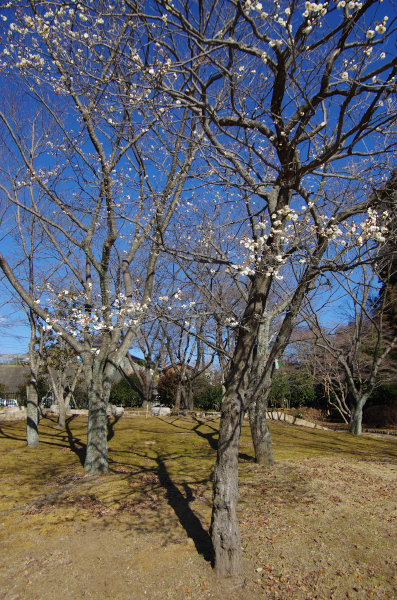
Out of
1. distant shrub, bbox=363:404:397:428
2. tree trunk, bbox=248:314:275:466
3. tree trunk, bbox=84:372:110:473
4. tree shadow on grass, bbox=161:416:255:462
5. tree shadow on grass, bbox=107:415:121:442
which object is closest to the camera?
tree trunk, bbox=84:372:110:473

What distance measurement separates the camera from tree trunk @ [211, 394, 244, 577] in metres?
3.81

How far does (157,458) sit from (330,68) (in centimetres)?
753

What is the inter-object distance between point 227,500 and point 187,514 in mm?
1642

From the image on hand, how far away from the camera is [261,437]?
25.8 feet

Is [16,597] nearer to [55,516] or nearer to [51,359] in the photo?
[55,516]

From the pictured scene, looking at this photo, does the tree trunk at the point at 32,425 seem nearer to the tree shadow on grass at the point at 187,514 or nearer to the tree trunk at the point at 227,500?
the tree shadow on grass at the point at 187,514

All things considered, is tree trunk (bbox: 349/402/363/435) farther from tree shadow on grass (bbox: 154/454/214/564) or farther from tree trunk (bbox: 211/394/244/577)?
tree trunk (bbox: 211/394/244/577)

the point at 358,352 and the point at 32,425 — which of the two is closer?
the point at 32,425

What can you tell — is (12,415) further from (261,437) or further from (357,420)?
(357,420)

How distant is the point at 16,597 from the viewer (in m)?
3.53

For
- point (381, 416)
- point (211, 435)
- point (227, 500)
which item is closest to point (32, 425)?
point (211, 435)

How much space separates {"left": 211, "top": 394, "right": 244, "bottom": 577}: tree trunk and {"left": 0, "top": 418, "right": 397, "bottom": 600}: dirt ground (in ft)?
0.61

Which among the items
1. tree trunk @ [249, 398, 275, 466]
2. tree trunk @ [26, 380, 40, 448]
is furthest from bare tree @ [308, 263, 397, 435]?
tree trunk @ [26, 380, 40, 448]

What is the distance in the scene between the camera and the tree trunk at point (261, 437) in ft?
25.7
